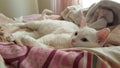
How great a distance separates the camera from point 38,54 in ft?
1.91

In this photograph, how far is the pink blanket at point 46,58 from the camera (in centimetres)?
53

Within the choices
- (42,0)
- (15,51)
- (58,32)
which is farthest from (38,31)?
(42,0)

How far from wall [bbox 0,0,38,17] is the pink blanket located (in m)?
1.80

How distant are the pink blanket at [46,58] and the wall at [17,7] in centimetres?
180

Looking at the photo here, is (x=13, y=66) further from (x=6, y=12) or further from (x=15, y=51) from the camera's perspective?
(x=6, y=12)

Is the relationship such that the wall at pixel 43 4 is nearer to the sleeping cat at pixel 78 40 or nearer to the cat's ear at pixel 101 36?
the sleeping cat at pixel 78 40

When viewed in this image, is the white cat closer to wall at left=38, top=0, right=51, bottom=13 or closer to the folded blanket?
the folded blanket

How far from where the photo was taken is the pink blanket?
53cm

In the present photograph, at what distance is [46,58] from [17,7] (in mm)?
1950

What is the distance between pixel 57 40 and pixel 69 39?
6 cm

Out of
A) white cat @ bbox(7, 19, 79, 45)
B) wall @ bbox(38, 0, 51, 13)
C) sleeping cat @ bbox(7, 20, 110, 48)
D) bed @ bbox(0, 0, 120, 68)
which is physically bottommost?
wall @ bbox(38, 0, 51, 13)

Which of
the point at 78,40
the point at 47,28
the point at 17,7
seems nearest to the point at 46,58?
the point at 78,40

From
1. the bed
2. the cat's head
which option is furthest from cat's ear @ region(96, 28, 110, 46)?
the bed

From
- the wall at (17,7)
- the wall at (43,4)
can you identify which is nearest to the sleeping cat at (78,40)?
the wall at (17,7)
